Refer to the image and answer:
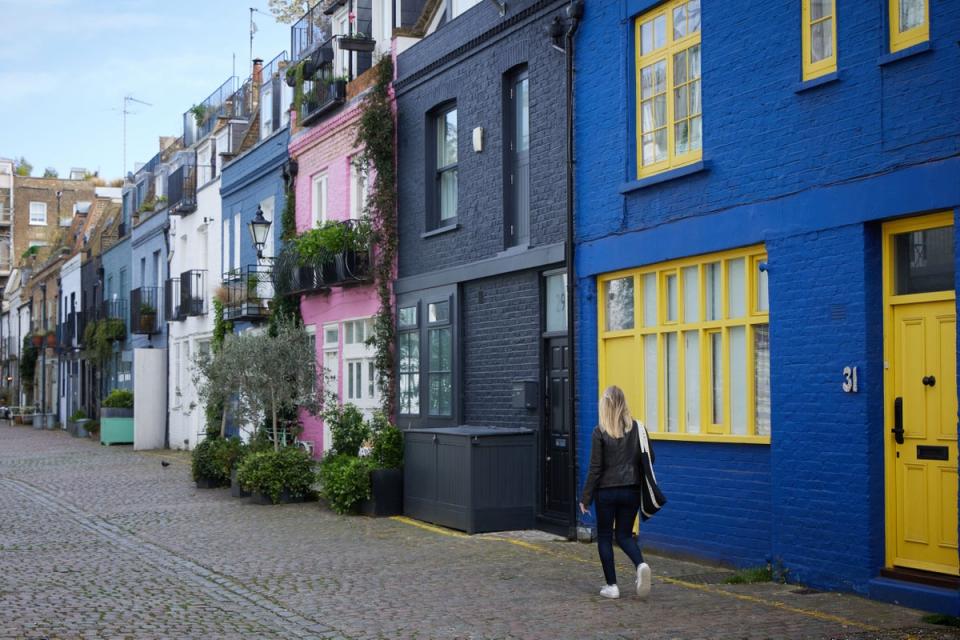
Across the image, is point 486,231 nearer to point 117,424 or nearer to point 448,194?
point 448,194

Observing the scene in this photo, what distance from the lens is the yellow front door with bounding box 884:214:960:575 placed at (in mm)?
9180

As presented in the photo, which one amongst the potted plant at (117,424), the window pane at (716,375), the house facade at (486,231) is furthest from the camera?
the potted plant at (117,424)

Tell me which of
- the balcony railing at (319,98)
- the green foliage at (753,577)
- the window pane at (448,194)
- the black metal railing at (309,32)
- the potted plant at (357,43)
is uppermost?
the black metal railing at (309,32)

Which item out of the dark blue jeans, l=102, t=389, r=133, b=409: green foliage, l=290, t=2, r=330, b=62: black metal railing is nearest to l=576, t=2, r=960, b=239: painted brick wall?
the dark blue jeans

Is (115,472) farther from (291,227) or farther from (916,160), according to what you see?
(916,160)

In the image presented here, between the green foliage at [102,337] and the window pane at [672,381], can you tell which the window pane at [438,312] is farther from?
the green foliage at [102,337]

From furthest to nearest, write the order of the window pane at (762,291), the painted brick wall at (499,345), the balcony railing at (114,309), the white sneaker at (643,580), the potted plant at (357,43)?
1. the balcony railing at (114,309)
2. the potted plant at (357,43)
3. the painted brick wall at (499,345)
4. the window pane at (762,291)
5. the white sneaker at (643,580)

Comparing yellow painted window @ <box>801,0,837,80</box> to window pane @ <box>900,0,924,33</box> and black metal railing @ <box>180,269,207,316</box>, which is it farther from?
black metal railing @ <box>180,269,207,316</box>

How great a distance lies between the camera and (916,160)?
9.31 metres

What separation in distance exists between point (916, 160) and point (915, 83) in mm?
574

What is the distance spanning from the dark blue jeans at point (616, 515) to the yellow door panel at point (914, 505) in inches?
78.9

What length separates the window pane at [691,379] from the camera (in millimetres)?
12097

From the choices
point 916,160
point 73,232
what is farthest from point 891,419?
point 73,232

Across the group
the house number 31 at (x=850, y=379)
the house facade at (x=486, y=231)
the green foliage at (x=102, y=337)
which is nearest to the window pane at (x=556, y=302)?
the house facade at (x=486, y=231)
